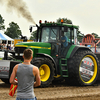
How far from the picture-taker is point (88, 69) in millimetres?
9531

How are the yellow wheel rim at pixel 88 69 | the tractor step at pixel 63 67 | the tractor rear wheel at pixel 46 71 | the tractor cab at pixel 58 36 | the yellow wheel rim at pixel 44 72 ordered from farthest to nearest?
the yellow wheel rim at pixel 88 69
the tractor cab at pixel 58 36
the tractor step at pixel 63 67
the yellow wheel rim at pixel 44 72
the tractor rear wheel at pixel 46 71

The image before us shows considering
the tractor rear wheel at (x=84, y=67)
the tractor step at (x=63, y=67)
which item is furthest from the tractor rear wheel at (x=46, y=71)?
the tractor rear wheel at (x=84, y=67)

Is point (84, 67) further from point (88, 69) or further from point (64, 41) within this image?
point (64, 41)

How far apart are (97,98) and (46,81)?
2.03m

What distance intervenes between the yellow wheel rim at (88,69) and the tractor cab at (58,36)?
2.83 ft

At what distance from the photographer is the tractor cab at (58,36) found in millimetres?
9008

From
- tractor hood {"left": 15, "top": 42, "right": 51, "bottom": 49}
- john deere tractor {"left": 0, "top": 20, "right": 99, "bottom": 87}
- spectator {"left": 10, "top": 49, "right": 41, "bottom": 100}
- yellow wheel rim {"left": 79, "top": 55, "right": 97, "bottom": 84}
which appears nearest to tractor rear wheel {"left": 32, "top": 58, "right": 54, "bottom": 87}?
john deere tractor {"left": 0, "top": 20, "right": 99, "bottom": 87}

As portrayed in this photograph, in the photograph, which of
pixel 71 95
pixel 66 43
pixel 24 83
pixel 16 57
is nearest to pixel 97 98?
pixel 71 95

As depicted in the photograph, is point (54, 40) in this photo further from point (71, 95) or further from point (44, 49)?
point (71, 95)

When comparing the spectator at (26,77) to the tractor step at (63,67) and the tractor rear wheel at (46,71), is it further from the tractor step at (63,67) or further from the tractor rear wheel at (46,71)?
the tractor step at (63,67)

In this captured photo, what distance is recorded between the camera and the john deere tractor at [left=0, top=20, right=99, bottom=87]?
8492 mm

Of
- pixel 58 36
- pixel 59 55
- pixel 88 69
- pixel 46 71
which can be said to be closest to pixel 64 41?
pixel 58 36

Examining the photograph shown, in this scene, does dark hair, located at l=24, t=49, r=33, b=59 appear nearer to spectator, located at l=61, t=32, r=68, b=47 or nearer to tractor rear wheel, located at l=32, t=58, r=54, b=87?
tractor rear wheel, located at l=32, t=58, r=54, b=87

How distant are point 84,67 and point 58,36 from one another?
5.20 ft
